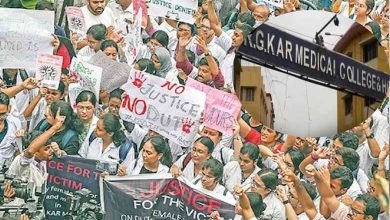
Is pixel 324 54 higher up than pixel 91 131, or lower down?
higher up

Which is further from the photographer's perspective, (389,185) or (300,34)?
(300,34)

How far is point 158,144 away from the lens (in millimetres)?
3760

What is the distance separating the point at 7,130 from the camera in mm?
3662

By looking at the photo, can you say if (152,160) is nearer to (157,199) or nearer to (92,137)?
(157,199)

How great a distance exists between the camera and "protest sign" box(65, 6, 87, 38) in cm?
376

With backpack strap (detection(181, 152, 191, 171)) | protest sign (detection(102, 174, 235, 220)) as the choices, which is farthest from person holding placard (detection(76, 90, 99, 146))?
backpack strap (detection(181, 152, 191, 171))

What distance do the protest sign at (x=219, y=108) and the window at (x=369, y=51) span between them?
0.76 meters

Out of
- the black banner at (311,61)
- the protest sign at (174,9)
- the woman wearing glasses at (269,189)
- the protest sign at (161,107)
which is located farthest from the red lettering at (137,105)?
the woman wearing glasses at (269,189)

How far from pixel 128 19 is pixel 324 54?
1092 mm

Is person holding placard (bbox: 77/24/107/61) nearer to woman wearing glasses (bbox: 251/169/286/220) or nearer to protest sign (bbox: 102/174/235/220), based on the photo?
protest sign (bbox: 102/174/235/220)

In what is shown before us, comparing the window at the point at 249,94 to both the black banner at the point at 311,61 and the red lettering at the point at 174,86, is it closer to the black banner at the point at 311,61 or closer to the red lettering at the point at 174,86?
the black banner at the point at 311,61

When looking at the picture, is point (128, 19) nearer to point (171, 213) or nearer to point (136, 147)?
point (136, 147)

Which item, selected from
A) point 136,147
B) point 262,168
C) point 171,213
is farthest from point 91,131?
point 262,168

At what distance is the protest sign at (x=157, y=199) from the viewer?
12.3 ft
